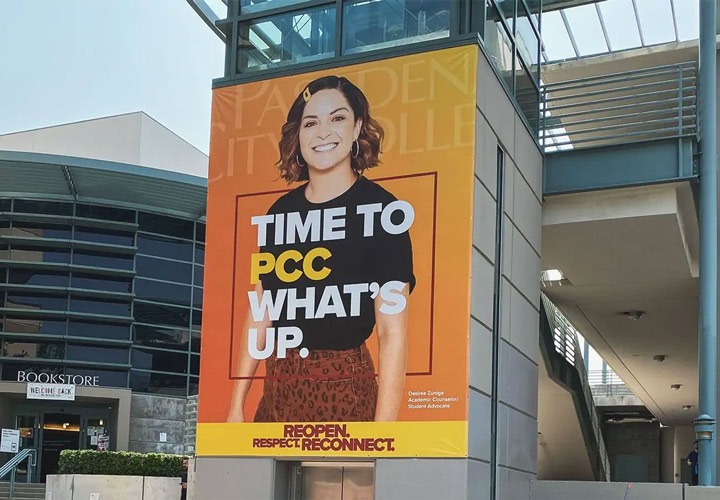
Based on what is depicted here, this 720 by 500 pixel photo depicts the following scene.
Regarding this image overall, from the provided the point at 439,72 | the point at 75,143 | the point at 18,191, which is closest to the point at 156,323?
the point at 18,191

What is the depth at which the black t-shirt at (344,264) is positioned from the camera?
38.4 ft

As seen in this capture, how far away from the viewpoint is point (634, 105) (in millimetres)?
15312

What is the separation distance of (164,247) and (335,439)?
21739mm

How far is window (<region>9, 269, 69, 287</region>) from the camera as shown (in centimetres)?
3028

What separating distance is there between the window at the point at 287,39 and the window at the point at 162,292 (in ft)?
62.8

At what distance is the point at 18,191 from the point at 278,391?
21341mm

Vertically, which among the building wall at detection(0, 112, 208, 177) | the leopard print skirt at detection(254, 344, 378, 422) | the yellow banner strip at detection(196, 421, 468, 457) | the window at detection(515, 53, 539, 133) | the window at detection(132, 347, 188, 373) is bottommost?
the yellow banner strip at detection(196, 421, 468, 457)

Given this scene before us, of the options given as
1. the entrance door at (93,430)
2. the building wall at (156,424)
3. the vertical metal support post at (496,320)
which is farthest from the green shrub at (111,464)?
the vertical metal support post at (496,320)

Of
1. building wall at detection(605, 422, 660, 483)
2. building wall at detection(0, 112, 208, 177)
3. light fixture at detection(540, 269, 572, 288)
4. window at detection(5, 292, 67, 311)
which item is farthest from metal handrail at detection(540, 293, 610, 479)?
building wall at detection(0, 112, 208, 177)

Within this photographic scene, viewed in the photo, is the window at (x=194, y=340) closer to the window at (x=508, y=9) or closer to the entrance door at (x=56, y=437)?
the entrance door at (x=56, y=437)

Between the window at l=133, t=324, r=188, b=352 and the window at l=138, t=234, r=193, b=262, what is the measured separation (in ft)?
7.85

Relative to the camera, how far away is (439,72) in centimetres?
1193

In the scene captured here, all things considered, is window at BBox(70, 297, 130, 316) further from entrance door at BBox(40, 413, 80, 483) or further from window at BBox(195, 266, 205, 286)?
entrance door at BBox(40, 413, 80, 483)

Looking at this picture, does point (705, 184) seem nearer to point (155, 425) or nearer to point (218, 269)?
point (218, 269)
